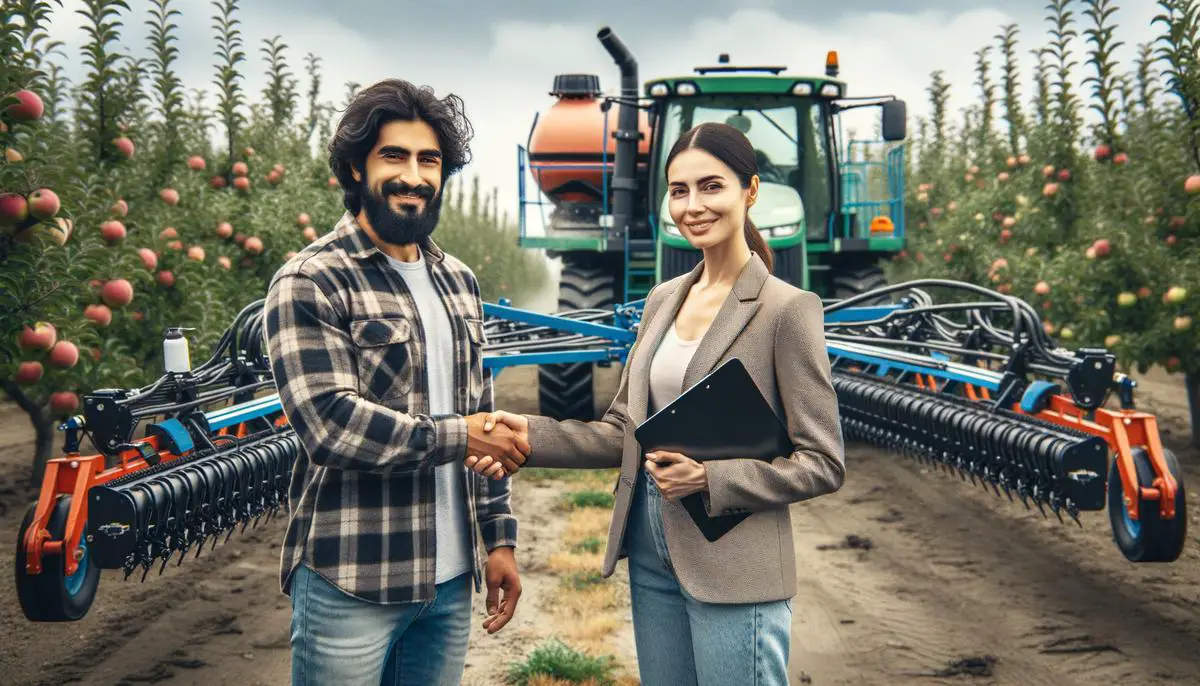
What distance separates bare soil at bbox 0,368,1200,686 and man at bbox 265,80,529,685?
Result: 1.84 metres

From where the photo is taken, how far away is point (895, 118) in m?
7.35

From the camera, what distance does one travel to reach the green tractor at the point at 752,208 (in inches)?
289

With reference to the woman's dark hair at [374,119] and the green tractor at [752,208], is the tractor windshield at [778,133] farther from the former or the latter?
the woman's dark hair at [374,119]

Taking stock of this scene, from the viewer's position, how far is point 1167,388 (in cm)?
1143

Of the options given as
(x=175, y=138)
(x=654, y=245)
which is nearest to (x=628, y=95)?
(x=654, y=245)

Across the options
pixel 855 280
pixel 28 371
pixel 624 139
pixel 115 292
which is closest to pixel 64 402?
pixel 115 292

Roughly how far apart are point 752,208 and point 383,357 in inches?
210

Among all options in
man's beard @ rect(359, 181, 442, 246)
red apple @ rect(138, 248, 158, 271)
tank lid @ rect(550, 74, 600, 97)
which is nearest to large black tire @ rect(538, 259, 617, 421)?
red apple @ rect(138, 248, 158, 271)

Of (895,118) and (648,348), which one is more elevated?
(895,118)

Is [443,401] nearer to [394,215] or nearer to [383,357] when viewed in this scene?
[383,357]

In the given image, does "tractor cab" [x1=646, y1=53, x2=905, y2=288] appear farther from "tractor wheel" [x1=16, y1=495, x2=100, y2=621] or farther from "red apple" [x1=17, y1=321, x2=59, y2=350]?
"tractor wheel" [x1=16, y1=495, x2=100, y2=621]

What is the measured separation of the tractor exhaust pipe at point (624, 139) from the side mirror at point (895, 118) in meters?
1.90

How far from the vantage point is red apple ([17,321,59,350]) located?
4.80m

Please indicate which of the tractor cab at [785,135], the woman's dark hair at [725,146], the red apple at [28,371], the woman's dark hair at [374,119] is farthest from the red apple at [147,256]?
the woman's dark hair at [725,146]
